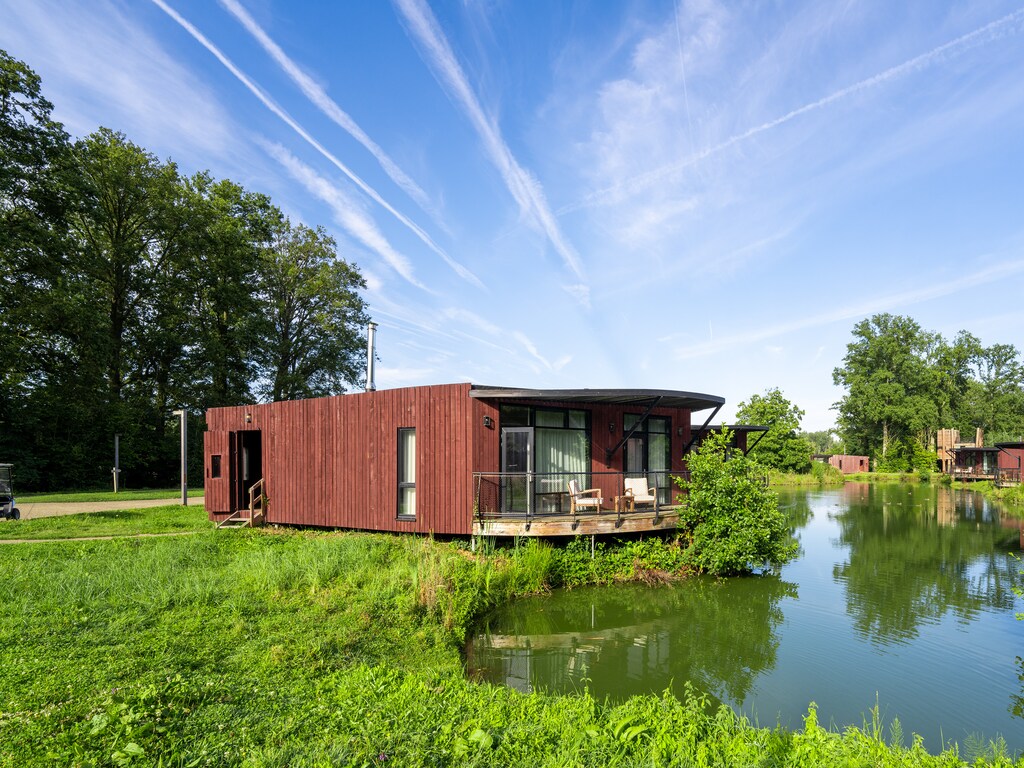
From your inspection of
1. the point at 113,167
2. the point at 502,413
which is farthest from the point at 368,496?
the point at 113,167

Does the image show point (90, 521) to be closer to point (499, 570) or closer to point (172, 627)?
point (172, 627)

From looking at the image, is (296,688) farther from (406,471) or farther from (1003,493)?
(1003,493)

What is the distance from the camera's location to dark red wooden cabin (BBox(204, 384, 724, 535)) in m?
11.3

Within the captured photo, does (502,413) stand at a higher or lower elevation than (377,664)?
higher

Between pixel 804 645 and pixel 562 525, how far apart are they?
4.53m

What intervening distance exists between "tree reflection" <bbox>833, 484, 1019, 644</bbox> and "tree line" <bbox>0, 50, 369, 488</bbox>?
31.0m

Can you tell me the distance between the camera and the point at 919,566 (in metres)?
13.9

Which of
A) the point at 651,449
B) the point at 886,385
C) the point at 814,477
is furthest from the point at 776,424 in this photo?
the point at 651,449

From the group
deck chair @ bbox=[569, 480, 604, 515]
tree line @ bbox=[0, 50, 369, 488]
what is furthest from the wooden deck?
tree line @ bbox=[0, 50, 369, 488]

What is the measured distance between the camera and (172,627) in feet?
21.3

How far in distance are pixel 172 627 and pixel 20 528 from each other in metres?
9.90

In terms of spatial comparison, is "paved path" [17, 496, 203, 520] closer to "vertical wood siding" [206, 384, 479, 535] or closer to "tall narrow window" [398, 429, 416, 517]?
"vertical wood siding" [206, 384, 479, 535]

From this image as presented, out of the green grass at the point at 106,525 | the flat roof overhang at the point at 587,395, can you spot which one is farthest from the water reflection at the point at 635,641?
the green grass at the point at 106,525

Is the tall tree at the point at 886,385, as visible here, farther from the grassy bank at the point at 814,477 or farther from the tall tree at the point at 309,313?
the tall tree at the point at 309,313
